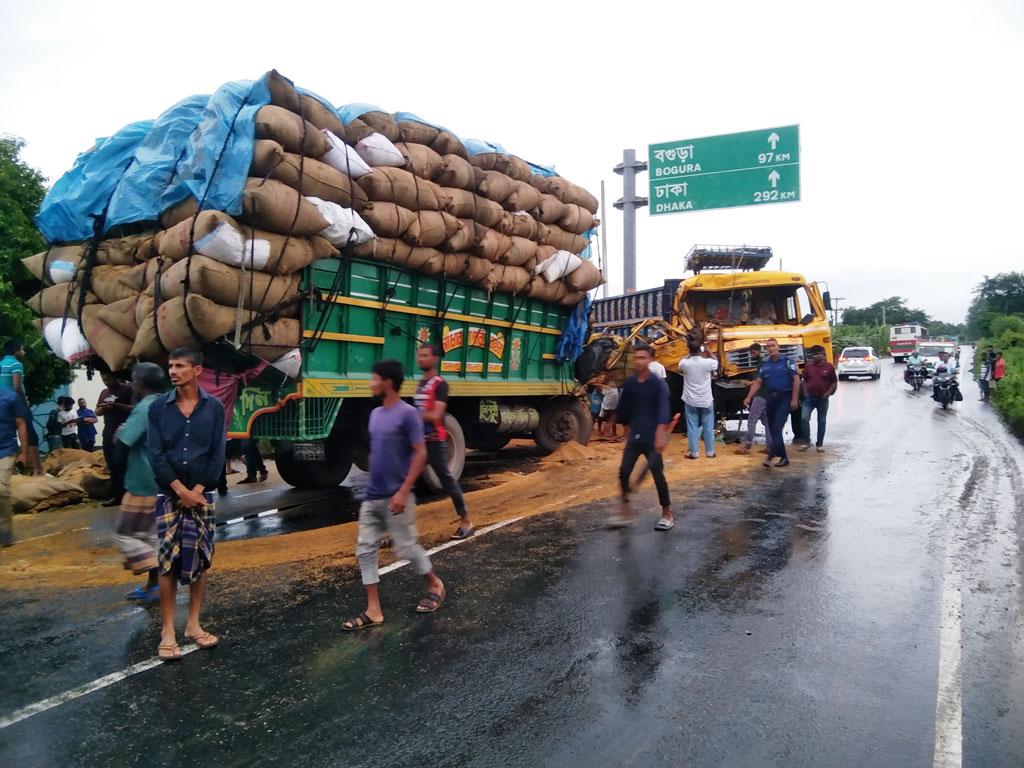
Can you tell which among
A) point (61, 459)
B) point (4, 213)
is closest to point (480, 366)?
point (61, 459)

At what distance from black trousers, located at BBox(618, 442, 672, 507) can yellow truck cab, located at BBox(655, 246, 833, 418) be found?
21.1 ft

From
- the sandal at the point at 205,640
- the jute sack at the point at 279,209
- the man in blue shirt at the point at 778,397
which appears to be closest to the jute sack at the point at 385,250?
the jute sack at the point at 279,209

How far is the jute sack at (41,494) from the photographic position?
8391 mm

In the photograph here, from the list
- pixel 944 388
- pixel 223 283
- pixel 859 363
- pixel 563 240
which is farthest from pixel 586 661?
pixel 859 363

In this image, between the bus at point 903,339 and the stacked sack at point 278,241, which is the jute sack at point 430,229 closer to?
the stacked sack at point 278,241

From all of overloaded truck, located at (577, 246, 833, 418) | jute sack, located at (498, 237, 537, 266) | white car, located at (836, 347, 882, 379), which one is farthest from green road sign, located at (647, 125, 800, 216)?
white car, located at (836, 347, 882, 379)

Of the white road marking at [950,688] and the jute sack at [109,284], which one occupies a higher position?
the jute sack at [109,284]

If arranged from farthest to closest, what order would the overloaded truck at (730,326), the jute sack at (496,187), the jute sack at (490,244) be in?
1. the overloaded truck at (730,326)
2. the jute sack at (496,187)
3. the jute sack at (490,244)

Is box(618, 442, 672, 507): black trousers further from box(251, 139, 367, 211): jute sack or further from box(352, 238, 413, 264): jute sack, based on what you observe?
box(251, 139, 367, 211): jute sack

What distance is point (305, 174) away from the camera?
22.4ft

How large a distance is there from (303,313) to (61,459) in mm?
5559

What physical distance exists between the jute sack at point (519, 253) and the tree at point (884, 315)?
9205 cm

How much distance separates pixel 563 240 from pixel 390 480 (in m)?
6.77

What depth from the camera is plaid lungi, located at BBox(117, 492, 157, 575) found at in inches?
178
